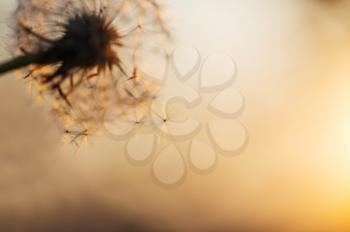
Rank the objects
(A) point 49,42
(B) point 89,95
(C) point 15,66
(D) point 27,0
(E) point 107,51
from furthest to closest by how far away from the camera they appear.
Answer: (D) point 27,0, (B) point 89,95, (E) point 107,51, (A) point 49,42, (C) point 15,66

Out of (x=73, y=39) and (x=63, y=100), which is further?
(x=63, y=100)

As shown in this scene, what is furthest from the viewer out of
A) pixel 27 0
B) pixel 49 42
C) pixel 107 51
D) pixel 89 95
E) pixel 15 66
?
pixel 27 0

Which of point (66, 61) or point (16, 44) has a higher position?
point (16, 44)

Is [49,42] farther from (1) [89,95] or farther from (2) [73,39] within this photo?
(1) [89,95]

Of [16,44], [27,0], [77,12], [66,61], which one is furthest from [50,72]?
[27,0]

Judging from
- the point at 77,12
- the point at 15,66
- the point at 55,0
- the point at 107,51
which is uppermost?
the point at 55,0
